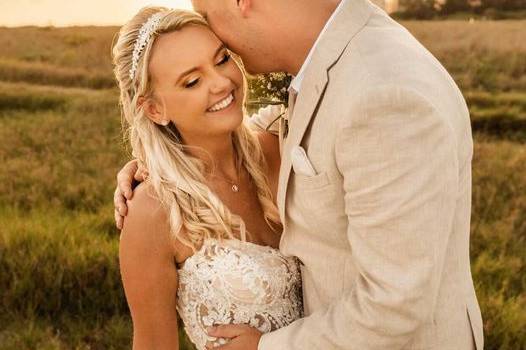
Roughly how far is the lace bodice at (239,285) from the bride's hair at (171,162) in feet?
0.25

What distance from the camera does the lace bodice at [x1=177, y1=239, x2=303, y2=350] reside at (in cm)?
273

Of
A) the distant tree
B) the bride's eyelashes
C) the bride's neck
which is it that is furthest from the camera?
the distant tree

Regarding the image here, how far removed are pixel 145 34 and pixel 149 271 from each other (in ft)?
2.99

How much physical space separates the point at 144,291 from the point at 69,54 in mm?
11868

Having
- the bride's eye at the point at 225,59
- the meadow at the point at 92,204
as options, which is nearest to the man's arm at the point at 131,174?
the bride's eye at the point at 225,59

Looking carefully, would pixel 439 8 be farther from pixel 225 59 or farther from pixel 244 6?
pixel 244 6

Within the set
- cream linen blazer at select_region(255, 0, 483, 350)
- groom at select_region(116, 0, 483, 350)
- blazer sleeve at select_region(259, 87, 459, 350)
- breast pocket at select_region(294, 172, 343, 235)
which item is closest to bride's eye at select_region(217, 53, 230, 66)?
groom at select_region(116, 0, 483, 350)

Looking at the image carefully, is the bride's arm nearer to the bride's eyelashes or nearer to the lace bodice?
the lace bodice

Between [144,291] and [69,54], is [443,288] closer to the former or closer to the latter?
[144,291]

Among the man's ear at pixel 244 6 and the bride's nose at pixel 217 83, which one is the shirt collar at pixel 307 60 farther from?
the bride's nose at pixel 217 83

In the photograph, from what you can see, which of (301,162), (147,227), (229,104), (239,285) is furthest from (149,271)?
(301,162)

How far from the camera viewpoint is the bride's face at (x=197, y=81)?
259 cm

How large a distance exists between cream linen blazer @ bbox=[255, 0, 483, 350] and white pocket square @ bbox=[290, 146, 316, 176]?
0.02 metres

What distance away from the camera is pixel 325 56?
2066 millimetres
